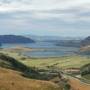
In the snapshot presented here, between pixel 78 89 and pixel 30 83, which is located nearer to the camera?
pixel 30 83

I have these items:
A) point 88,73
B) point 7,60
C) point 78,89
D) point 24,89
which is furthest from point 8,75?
point 88,73

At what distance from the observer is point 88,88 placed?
10250 centimetres

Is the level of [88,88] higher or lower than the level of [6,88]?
lower

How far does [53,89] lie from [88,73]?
102 m

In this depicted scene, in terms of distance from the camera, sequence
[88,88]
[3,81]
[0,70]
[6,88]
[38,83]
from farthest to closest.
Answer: [88,88], [0,70], [38,83], [3,81], [6,88]

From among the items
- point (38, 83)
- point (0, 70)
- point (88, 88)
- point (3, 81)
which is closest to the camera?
point (3, 81)

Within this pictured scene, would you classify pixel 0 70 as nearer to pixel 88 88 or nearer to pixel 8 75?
pixel 8 75

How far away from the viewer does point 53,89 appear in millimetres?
69000

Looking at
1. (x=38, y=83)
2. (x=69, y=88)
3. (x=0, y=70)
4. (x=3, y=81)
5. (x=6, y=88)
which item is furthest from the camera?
(x=69, y=88)

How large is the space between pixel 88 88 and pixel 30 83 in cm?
3672

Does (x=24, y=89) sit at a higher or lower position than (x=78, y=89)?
higher

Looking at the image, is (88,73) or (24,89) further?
(88,73)

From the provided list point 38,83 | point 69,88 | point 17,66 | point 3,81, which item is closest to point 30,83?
point 38,83

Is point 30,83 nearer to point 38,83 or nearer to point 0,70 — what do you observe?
point 38,83
